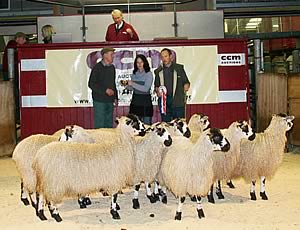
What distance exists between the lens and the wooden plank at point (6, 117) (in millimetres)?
12875

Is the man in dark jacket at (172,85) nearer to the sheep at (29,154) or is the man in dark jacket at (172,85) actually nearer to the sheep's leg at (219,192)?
the sheep's leg at (219,192)

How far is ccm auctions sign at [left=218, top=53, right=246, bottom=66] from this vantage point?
1107cm

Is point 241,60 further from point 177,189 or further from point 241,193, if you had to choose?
point 177,189

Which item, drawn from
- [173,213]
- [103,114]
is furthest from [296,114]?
[173,213]

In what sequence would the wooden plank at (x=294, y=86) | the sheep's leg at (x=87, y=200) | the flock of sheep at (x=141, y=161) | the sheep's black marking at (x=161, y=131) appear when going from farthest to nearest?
the wooden plank at (x=294, y=86) < the sheep's leg at (x=87, y=200) < the sheep's black marking at (x=161, y=131) < the flock of sheep at (x=141, y=161)

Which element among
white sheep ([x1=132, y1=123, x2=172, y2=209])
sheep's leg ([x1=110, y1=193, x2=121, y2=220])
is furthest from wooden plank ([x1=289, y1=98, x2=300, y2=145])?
sheep's leg ([x1=110, y1=193, x2=121, y2=220])

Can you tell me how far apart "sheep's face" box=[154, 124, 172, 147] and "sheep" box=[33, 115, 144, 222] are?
46cm

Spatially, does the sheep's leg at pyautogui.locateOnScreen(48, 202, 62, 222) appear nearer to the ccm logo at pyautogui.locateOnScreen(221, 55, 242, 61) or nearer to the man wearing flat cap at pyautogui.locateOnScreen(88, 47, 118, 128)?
the man wearing flat cap at pyautogui.locateOnScreen(88, 47, 118, 128)

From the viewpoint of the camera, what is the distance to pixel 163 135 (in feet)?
24.7

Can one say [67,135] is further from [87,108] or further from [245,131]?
[87,108]

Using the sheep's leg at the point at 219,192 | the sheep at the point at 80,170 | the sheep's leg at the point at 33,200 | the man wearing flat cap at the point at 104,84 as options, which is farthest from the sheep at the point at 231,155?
the man wearing flat cap at the point at 104,84

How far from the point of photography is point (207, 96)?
11.1 metres

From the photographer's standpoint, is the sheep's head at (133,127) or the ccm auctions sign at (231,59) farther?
the ccm auctions sign at (231,59)

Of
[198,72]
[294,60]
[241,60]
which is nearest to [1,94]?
[198,72]
